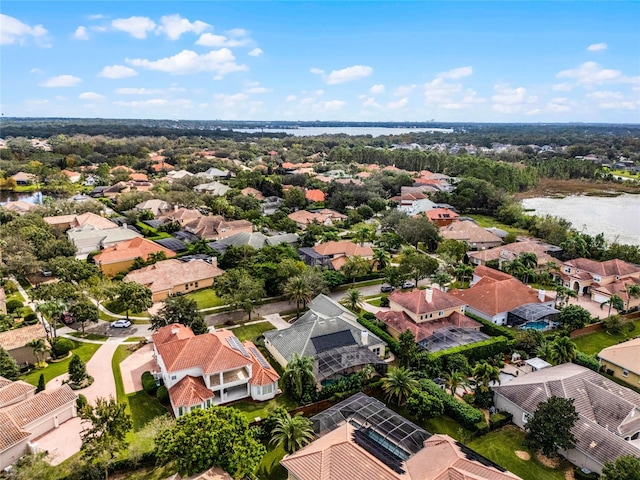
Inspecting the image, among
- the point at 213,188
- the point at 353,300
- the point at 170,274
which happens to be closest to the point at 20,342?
the point at 170,274

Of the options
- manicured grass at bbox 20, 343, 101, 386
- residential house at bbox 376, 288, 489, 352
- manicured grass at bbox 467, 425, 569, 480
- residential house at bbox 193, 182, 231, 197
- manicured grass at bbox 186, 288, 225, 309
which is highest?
residential house at bbox 193, 182, 231, 197

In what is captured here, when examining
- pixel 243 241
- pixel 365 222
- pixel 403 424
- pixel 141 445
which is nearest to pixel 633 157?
pixel 365 222

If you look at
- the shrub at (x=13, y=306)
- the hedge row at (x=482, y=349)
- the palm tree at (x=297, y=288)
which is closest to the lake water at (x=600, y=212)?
the hedge row at (x=482, y=349)

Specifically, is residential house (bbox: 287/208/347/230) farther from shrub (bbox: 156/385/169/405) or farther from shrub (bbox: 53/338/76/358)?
shrub (bbox: 156/385/169/405)

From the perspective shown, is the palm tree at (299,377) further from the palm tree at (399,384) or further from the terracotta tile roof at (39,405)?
the terracotta tile roof at (39,405)

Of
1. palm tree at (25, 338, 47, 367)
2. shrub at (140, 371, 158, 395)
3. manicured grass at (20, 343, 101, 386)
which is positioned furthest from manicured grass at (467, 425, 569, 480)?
palm tree at (25, 338, 47, 367)

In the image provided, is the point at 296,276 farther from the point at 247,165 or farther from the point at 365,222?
the point at 247,165
